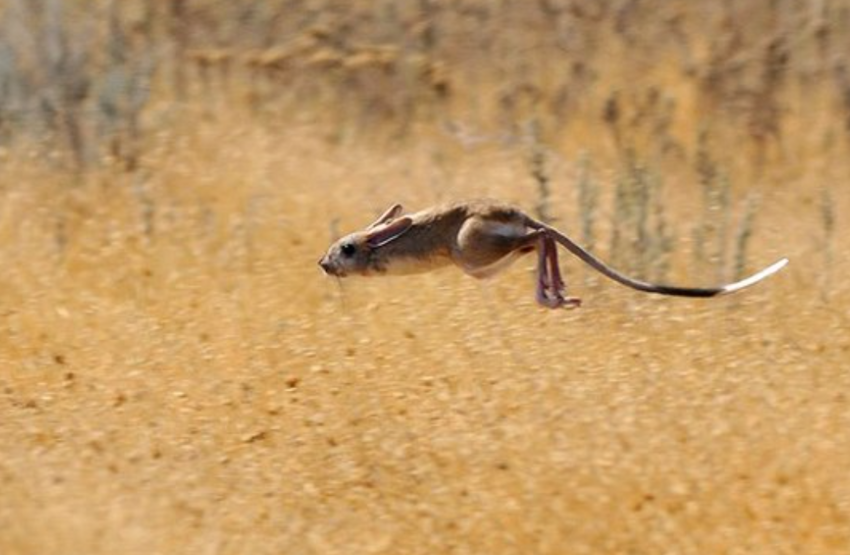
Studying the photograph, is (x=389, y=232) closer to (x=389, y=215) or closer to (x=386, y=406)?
(x=389, y=215)

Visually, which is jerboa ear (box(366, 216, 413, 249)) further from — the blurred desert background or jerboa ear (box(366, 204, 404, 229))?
the blurred desert background

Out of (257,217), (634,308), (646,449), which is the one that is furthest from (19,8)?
(646,449)

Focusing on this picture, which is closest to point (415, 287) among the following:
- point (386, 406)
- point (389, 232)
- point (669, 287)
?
point (386, 406)

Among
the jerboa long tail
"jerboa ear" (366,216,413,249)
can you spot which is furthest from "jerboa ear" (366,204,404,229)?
the jerboa long tail

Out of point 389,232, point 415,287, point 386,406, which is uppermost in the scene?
point 389,232

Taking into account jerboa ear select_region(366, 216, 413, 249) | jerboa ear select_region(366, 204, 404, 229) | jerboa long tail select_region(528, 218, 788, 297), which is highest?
jerboa ear select_region(366, 204, 404, 229)

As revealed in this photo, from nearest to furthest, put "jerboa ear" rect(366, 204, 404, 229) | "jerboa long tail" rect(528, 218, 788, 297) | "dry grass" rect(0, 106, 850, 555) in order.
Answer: "jerboa long tail" rect(528, 218, 788, 297)
"jerboa ear" rect(366, 204, 404, 229)
"dry grass" rect(0, 106, 850, 555)
